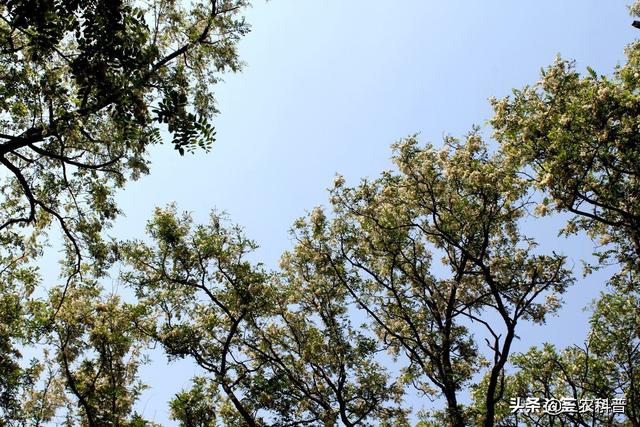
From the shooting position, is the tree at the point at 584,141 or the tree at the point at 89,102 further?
the tree at the point at 584,141

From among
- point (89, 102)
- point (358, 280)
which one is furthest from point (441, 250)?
point (89, 102)

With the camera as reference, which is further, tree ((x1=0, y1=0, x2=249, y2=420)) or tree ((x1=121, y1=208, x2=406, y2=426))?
tree ((x1=121, y1=208, x2=406, y2=426))

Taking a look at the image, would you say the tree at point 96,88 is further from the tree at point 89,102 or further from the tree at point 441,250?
the tree at point 441,250

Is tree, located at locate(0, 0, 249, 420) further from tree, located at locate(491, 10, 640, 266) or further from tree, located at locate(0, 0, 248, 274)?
tree, located at locate(491, 10, 640, 266)

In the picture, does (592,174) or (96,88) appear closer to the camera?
(96,88)

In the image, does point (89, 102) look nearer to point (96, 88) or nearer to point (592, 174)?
point (96, 88)

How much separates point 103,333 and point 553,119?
16.9 meters

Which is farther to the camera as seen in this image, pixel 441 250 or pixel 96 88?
pixel 441 250

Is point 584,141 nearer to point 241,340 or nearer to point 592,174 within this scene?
point 592,174

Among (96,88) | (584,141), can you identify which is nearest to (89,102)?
(96,88)

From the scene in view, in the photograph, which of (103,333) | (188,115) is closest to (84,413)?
(103,333)

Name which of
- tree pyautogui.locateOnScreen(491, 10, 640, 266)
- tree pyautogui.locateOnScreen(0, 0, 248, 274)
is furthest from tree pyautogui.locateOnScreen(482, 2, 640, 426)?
tree pyautogui.locateOnScreen(0, 0, 248, 274)

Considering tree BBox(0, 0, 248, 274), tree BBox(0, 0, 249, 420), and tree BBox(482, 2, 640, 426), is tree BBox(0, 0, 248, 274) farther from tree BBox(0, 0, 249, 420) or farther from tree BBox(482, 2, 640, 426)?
tree BBox(482, 2, 640, 426)

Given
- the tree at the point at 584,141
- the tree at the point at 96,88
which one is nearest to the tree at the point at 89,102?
the tree at the point at 96,88
